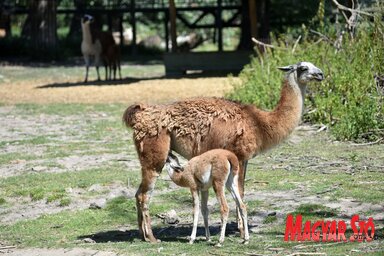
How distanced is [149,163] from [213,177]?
737mm

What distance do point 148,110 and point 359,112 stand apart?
5495 mm

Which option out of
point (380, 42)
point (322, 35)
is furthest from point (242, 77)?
point (380, 42)

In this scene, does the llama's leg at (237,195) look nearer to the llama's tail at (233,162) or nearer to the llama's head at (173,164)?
the llama's tail at (233,162)

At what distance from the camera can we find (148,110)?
8.78 m

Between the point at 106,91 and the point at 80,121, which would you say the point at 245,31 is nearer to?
the point at 106,91

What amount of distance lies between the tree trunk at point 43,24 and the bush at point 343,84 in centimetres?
1606

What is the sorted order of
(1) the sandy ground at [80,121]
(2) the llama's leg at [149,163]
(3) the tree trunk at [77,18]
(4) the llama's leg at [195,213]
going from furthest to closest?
(3) the tree trunk at [77,18] < (1) the sandy ground at [80,121] < (2) the llama's leg at [149,163] < (4) the llama's leg at [195,213]

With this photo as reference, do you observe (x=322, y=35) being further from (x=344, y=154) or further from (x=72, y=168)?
(x=72, y=168)

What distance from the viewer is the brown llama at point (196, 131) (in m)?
8.58

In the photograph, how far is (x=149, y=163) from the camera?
28.0 feet

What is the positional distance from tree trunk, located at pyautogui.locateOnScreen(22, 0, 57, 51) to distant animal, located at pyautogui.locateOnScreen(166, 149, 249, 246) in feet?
78.0

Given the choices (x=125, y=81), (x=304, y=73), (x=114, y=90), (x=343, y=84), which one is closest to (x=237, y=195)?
(x=304, y=73)

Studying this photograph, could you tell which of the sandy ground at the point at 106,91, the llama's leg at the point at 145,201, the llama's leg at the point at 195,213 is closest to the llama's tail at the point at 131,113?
the llama's leg at the point at 145,201

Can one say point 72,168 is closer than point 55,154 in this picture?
Yes
